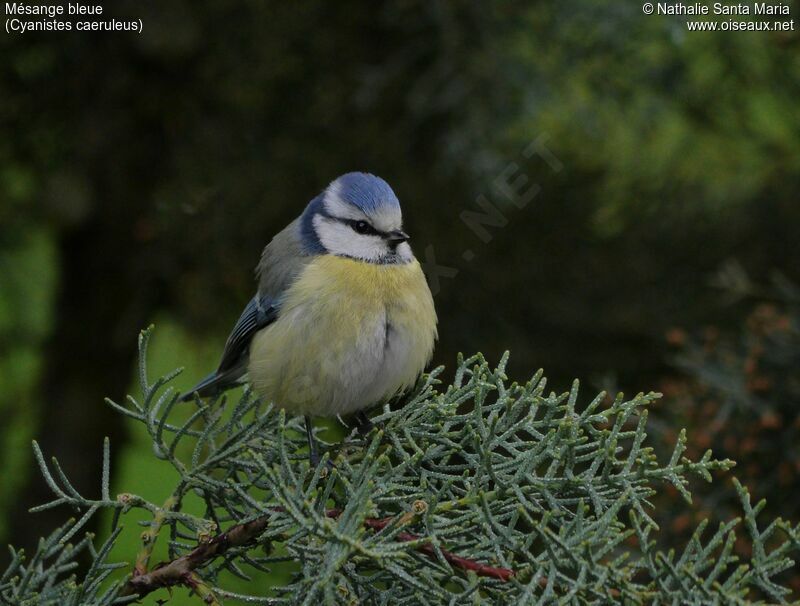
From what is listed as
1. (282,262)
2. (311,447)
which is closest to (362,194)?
(282,262)

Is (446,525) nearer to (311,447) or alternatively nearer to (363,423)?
(311,447)

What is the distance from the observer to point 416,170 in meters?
3.06

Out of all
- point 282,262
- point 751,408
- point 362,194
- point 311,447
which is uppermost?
point 362,194

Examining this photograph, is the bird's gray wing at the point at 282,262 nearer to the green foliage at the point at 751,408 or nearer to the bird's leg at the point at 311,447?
the bird's leg at the point at 311,447

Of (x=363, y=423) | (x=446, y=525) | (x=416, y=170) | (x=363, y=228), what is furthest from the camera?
(x=416, y=170)

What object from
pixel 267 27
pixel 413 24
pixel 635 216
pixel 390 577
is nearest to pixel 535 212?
pixel 635 216

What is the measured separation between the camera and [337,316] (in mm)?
2355

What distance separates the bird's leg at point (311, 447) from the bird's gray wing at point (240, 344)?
411 millimetres

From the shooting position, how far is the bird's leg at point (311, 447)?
6.14ft

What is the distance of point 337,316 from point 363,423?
25 cm

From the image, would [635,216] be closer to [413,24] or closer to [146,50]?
[413,24]

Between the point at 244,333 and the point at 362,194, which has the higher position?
the point at 362,194

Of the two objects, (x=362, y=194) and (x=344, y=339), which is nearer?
(x=344, y=339)

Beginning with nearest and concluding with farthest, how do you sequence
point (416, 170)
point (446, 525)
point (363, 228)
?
point (446, 525) → point (363, 228) → point (416, 170)
